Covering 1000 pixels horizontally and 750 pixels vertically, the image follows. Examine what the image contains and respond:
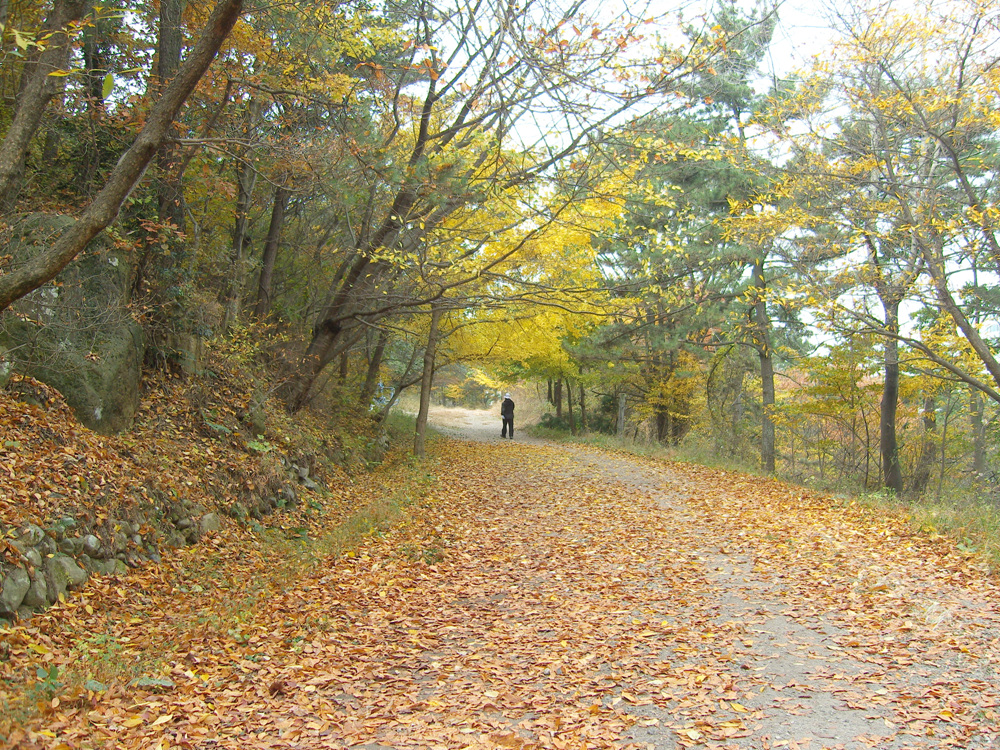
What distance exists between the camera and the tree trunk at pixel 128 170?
3.48 metres

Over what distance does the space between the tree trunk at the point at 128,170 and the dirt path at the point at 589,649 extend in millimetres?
2415

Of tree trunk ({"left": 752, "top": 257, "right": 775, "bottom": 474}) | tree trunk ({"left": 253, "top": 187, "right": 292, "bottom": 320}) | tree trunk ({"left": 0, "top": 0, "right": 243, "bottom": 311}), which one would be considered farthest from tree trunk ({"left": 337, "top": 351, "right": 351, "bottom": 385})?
tree trunk ({"left": 0, "top": 0, "right": 243, "bottom": 311})

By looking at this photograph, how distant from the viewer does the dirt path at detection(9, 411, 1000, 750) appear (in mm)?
3766

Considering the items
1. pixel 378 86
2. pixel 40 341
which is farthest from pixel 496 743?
pixel 378 86

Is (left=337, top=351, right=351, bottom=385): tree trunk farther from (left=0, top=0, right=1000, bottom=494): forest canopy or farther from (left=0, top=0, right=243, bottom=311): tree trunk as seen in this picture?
(left=0, top=0, right=243, bottom=311): tree trunk

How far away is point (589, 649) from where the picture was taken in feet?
16.3

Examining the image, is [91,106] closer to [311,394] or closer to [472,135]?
[472,135]

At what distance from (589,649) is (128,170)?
4.52 meters

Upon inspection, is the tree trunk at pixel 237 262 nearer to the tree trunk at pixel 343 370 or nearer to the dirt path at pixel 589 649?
the dirt path at pixel 589 649

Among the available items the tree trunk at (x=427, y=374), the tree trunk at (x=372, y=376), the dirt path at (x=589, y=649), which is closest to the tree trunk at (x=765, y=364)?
the dirt path at (x=589, y=649)

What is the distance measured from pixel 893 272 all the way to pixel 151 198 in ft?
36.6

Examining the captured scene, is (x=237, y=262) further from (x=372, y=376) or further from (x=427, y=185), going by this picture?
(x=372, y=376)

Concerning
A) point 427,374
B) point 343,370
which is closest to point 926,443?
point 427,374

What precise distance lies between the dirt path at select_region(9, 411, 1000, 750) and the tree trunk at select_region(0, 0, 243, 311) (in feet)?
7.92
